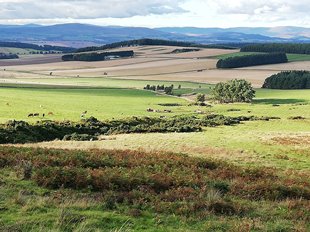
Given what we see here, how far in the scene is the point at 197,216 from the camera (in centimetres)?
1337

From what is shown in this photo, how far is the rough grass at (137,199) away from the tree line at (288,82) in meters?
135

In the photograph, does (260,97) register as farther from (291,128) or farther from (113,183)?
(113,183)

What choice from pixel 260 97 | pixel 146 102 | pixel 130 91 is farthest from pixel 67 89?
pixel 260 97

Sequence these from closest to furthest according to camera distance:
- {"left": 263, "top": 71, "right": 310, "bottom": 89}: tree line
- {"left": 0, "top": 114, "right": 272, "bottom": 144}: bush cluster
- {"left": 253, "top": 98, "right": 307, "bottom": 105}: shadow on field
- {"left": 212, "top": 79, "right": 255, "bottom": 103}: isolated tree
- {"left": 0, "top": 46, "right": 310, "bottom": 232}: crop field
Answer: {"left": 0, "top": 46, "right": 310, "bottom": 232}: crop field < {"left": 0, "top": 114, "right": 272, "bottom": 144}: bush cluster < {"left": 253, "top": 98, "right": 307, "bottom": 105}: shadow on field < {"left": 212, "top": 79, "right": 255, "bottom": 103}: isolated tree < {"left": 263, "top": 71, "right": 310, "bottom": 89}: tree line

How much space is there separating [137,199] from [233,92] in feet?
359

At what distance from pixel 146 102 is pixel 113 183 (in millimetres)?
90954

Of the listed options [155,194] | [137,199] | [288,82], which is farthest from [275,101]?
[137,199]

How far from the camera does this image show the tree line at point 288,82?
152 metres

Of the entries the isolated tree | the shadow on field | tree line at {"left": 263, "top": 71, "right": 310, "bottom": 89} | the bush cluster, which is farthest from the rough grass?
tree line at {"left": 263, "top": 71, "right": 310, "bottom": 89}

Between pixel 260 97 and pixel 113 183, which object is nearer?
pixel 113 183

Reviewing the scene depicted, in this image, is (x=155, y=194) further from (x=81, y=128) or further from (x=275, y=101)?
(x=275, y=101)

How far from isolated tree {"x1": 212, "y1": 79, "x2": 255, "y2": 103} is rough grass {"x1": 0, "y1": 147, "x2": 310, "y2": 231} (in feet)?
324

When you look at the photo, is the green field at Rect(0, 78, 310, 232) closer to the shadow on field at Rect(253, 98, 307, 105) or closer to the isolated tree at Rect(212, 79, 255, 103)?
the shadow on field at Rect(253, 98, 307, 105)

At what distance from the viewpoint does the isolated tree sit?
11944cm
